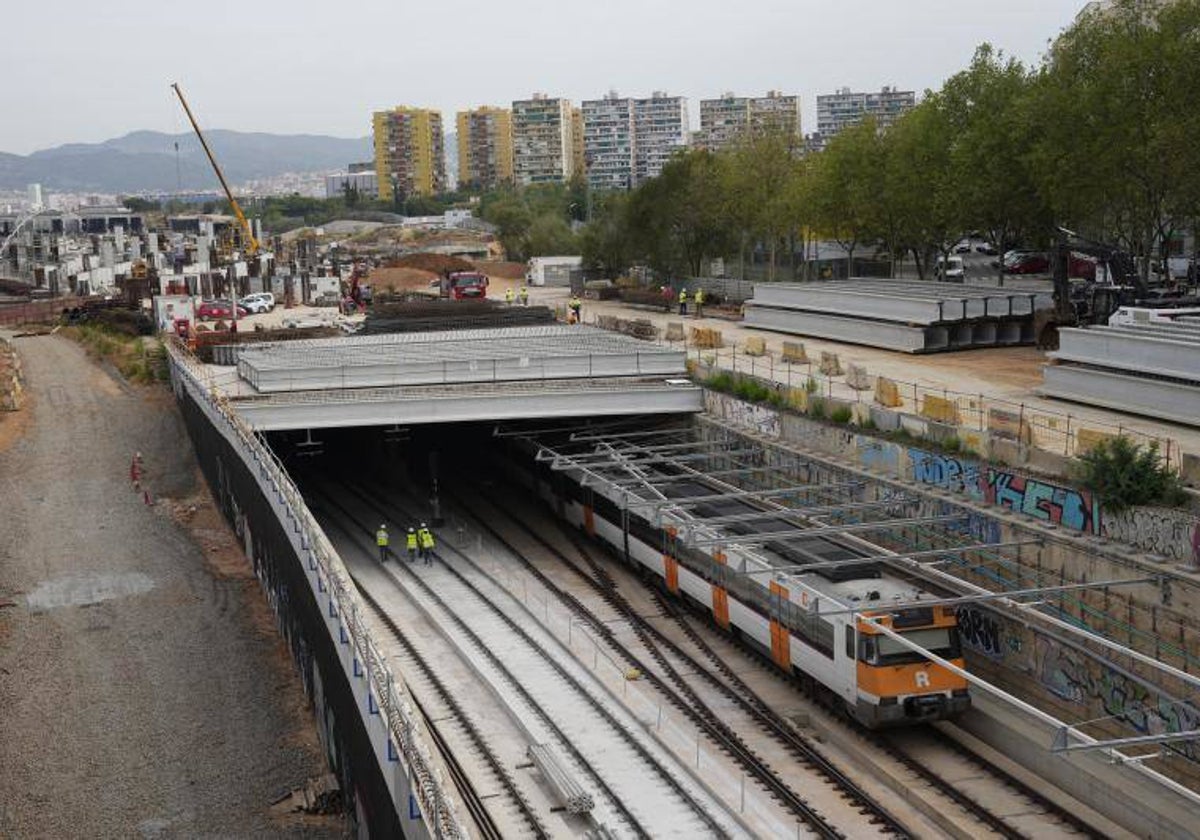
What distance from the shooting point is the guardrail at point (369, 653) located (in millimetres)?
15414

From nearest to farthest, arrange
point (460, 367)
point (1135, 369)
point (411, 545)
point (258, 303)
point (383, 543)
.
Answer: point (1135, 369) < point (383, 543) < point (411, 545) < point (460, 367) < point (258, 303)

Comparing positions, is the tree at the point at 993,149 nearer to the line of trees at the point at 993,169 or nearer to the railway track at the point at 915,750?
the line of trees at the point at 993,169

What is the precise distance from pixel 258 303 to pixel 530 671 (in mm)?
55657

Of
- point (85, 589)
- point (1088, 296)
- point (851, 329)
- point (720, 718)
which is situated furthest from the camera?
point (851, 329)

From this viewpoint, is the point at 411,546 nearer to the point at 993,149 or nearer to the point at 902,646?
the point at 902,646

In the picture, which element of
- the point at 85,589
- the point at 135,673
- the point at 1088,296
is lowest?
the point at 135,673

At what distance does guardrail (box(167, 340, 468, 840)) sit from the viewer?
15.4 meters

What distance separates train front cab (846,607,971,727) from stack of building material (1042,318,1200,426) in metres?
10.4

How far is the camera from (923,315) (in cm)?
4503

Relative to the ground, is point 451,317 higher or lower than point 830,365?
higher

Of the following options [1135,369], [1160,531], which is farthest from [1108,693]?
[1135,369]

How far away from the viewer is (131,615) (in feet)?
110

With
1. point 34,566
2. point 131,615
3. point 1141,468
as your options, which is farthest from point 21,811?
point 1141,468

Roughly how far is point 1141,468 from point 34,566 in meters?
28.3
